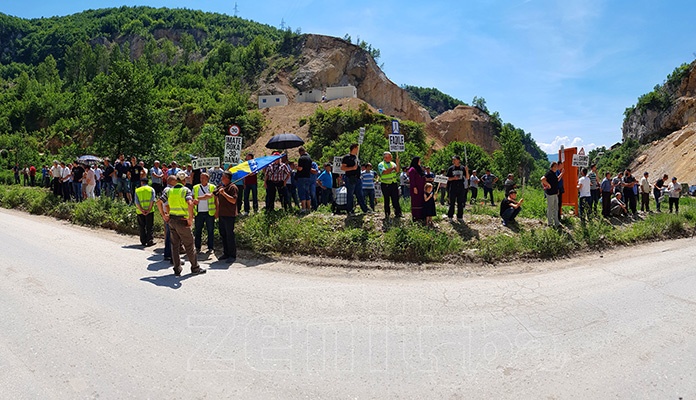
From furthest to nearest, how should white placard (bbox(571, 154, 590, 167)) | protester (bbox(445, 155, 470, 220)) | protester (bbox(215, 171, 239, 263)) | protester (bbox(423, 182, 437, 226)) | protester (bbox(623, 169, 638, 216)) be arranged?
protester (bbox(623, 169, 638, 216)) < white placard (bbox(571, 154, 590, 167)) < protester (bbox(445, 155, 470, 220)) < protester (bbox(423, 182, 437, 226)) < protester (bbox(215, 171, 239, 263))

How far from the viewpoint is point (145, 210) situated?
434 inches

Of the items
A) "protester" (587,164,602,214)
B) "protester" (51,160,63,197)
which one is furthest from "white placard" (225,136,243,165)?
"protester" (587,164,602,214)

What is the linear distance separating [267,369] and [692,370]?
4.51m

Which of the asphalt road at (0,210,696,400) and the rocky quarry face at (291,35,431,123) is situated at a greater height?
the rocky quarry face at (291,35,431,123)

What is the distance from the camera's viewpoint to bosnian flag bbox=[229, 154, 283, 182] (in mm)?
10995

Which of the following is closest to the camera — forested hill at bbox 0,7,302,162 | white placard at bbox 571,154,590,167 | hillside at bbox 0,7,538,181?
white placard at bbox 571,154,590,167

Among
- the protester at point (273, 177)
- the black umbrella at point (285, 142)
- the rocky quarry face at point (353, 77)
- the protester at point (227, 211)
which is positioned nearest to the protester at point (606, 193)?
the black umbrella at point (285, 142)

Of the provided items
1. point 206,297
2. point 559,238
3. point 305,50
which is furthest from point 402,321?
point 305,50

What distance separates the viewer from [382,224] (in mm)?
10703

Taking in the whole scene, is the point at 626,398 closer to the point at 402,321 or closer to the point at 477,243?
the point at 402,321

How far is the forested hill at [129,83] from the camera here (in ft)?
87.2

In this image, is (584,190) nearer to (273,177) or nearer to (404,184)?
(404,184)

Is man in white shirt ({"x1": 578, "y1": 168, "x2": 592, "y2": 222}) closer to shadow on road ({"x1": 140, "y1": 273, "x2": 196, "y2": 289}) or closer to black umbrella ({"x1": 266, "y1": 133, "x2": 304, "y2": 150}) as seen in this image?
black umbrella ({"x1": 266, "y1": 133, "x2": 304, "y2": 150})

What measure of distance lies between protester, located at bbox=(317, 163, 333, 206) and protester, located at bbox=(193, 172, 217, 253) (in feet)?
15.8
